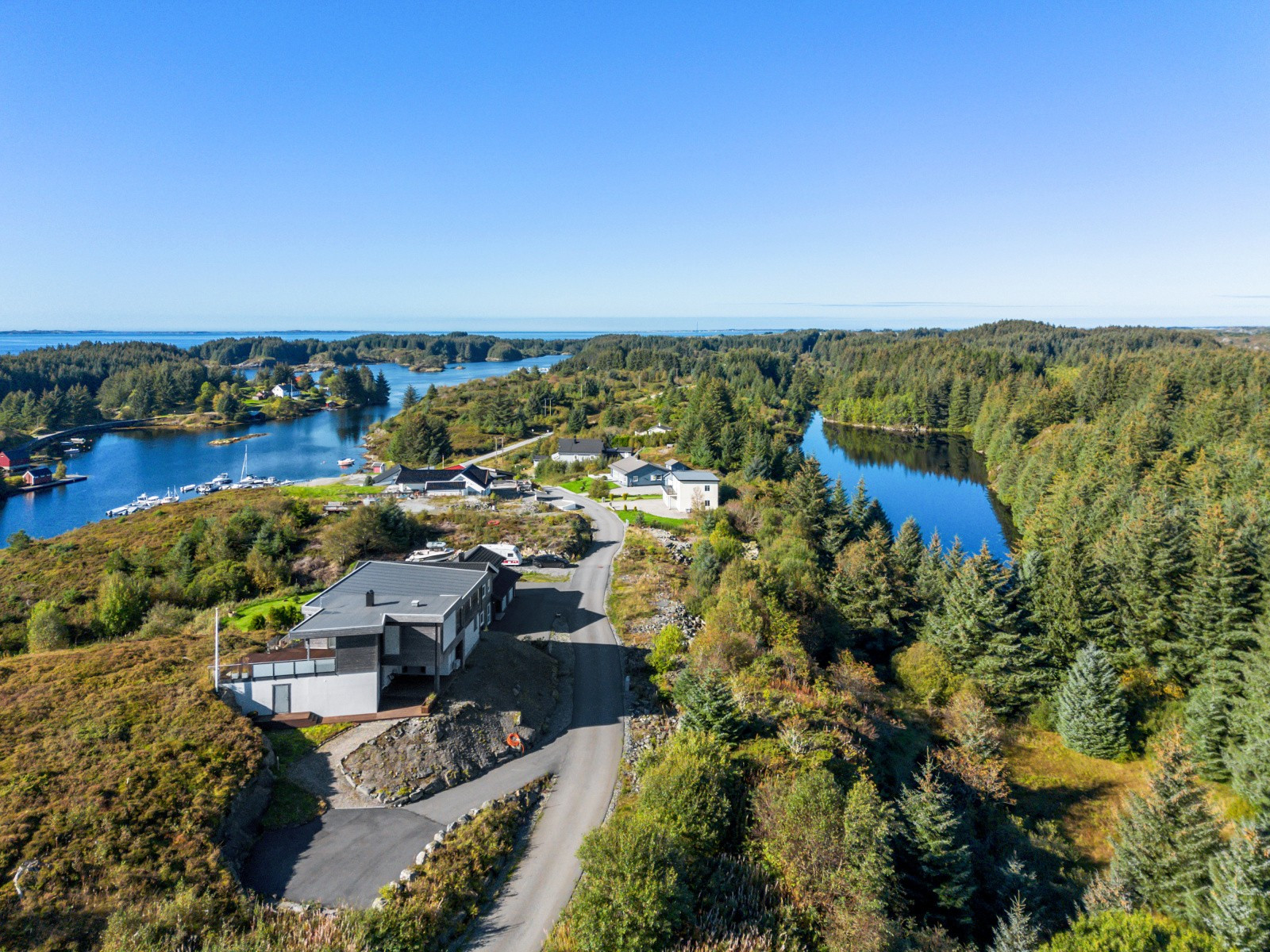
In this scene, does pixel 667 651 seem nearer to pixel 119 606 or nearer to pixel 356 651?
pixel 356 651

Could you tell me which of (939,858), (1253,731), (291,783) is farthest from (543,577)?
(1253,731)

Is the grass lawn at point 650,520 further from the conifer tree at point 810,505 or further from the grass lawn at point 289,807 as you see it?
the grass lawn at point 289,807

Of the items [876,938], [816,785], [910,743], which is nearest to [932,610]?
[910,743]

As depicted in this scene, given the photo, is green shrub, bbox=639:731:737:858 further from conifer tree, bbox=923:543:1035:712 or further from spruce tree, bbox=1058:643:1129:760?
conifer tree, bbox=923:543:1035:712

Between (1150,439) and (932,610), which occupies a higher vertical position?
(1150,439)

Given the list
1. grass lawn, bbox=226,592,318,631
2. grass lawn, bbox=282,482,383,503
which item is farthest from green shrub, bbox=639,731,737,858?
grass lawn, bbox=282,482,383,503

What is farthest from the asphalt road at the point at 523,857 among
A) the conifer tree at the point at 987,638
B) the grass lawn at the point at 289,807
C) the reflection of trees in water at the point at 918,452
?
the reflection of trees in water at the point at 918,452

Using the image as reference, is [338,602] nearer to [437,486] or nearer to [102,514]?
[437,486]
